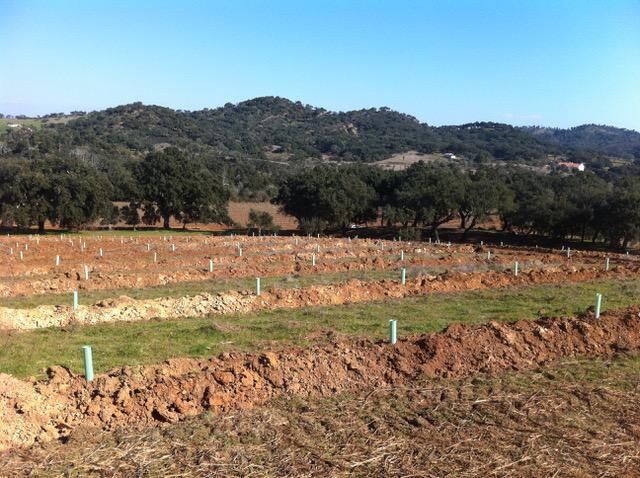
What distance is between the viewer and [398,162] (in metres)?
158

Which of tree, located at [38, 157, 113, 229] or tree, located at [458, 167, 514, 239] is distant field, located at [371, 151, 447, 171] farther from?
tree, located at [38, 157, 113, 229]

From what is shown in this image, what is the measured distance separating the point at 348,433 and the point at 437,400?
1862 mm

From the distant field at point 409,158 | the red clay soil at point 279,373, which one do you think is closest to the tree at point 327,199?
the red clay soil at point 279,373

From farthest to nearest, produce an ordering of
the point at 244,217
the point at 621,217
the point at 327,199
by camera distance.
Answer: the point at 244,217, the point at 327,199, the point at 621,217

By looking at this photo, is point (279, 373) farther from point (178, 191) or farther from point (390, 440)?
point (178, 191)

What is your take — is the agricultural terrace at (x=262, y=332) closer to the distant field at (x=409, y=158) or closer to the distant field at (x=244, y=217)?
the distant field at (x=244, y=217)

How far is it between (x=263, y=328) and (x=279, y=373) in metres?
4.86

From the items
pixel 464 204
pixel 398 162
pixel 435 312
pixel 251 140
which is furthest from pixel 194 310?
pixel 251 140

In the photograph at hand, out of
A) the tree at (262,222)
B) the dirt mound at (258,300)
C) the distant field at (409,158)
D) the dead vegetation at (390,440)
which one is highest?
the distant field at (409,158)

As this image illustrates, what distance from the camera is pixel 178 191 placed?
60.7 m

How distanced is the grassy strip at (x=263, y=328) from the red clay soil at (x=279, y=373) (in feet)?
6.10

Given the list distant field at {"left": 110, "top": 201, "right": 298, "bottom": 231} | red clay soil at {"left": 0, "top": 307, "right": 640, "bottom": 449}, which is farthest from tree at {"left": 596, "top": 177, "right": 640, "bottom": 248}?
red clay soil at {"left": 0, "top": 307, "right": 640, "bottom": 449}

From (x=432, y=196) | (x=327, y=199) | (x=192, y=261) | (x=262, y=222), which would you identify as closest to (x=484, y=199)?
(x=432, y=196)

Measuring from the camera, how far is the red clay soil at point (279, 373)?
24.5 feet
